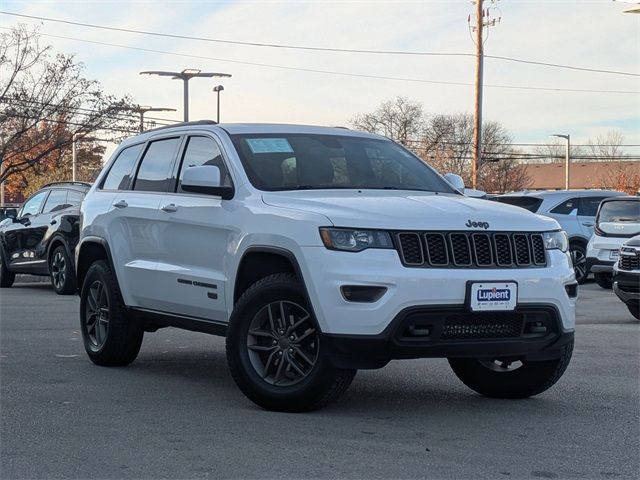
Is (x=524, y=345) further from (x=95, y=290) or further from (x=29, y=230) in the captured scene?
(x=29, y=230)

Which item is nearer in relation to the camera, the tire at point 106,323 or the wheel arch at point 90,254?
the tire at point 106,323

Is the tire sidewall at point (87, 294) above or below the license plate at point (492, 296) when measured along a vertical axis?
below

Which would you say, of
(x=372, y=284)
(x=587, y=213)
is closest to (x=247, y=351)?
(x=372, y=284)

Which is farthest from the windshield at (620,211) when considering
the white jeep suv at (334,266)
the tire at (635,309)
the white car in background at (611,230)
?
the white jeep suv at (334,266)

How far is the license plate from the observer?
6.38 metres

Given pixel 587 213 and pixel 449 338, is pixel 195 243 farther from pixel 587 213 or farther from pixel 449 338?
pixel 587 213

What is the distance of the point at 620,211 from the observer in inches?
722

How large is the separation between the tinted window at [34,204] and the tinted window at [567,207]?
9.30m

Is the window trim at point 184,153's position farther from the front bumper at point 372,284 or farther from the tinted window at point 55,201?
the tinted window at point 55,201

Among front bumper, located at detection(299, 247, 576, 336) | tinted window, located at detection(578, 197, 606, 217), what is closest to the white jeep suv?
front bumper, located at detection(299, 247, 576, 336)

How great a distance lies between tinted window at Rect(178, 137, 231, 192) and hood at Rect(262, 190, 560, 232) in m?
0.59

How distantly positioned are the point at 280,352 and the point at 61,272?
10.9m

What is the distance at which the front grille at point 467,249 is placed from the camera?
6389 mm

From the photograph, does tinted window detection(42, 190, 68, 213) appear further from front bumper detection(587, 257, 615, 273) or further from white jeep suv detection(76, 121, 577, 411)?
white jeep suv detection(76, 121, 577, 411)
